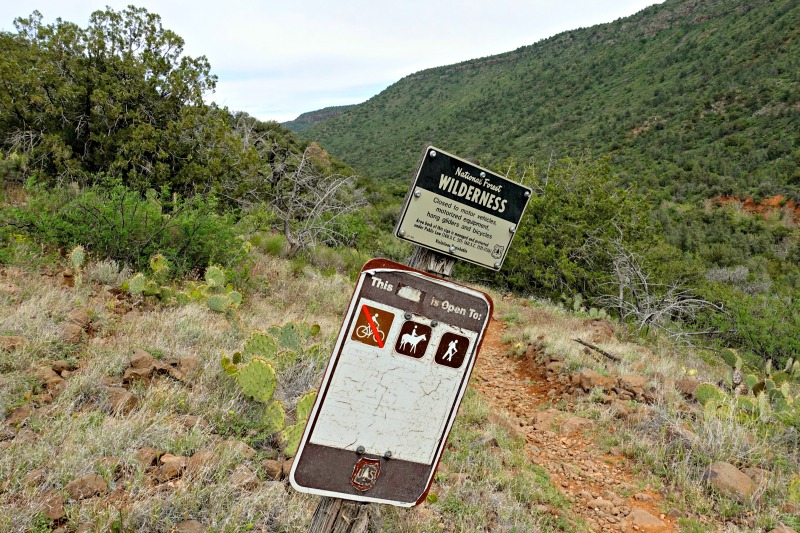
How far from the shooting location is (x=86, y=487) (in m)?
2.32

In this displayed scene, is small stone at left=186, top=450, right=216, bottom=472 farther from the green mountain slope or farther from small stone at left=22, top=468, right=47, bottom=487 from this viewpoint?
the green mountain slope

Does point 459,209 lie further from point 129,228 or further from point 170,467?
point 129,228

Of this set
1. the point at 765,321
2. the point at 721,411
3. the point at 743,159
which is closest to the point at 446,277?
the point at 721,411

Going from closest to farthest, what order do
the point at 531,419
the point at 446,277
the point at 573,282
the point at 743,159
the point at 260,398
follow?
the point at 446,277 → the point at 260,398 → the point at 531,419 → the point at 573,282 → the point at 743,159

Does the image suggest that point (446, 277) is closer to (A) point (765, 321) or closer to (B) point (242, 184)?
(B) point (242, 184)

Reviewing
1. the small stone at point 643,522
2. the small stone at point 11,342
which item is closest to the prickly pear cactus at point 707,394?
the small stone at point 643,522

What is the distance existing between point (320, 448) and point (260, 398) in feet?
7.05

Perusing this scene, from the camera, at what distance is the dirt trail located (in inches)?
141

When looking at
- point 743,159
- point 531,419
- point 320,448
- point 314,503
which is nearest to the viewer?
point 320,448

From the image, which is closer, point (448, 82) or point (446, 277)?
point (446, 277)

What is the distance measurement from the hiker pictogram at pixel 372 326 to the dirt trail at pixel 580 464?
2.98 metres

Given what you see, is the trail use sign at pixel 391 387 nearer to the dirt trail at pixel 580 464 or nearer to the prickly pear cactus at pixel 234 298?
the dirt trail at pixel 580 464

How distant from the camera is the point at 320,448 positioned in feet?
5.40

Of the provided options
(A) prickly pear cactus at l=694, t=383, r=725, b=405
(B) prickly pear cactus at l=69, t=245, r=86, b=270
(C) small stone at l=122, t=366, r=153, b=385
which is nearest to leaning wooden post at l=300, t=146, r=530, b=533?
(C) small stone at l=122, t=366, r=153, b=385
